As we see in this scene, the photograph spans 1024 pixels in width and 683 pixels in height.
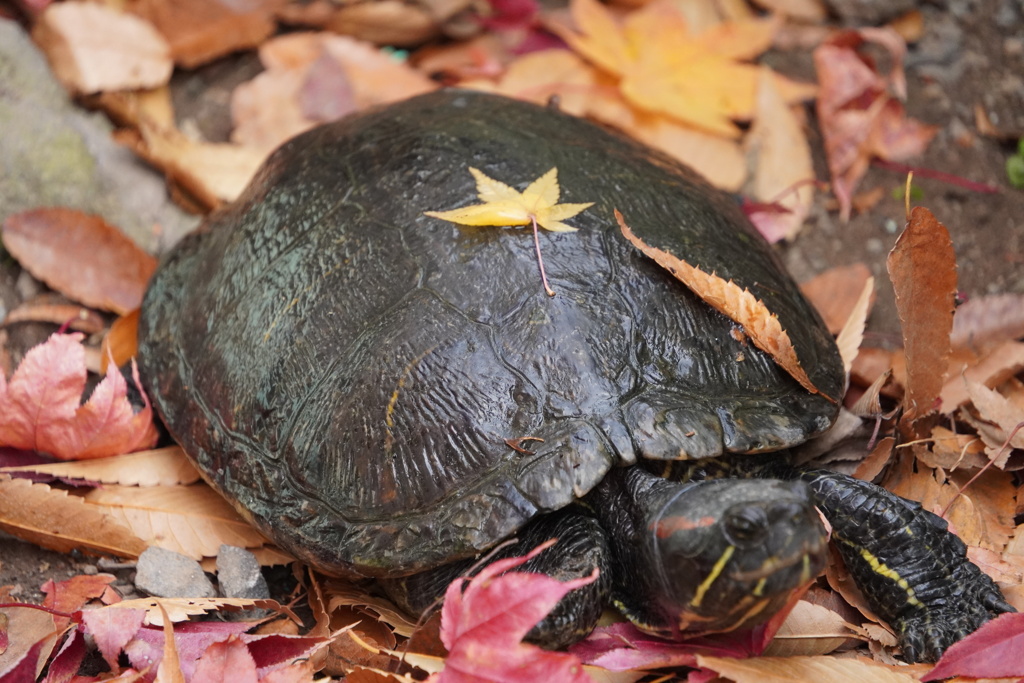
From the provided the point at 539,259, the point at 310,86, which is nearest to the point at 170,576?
the point at 539,259

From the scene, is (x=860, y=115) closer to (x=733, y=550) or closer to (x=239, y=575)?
(x=733, y=550)

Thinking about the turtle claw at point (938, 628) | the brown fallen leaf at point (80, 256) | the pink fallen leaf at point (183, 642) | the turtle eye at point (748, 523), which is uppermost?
the brown fallen leaf at point (80, 256)

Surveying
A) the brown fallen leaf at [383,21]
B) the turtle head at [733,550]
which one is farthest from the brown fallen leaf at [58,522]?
the brown fallen leaf at [383,21]

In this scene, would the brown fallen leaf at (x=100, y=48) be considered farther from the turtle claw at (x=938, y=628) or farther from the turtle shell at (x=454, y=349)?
the turtle claw at (x=938, y=628)

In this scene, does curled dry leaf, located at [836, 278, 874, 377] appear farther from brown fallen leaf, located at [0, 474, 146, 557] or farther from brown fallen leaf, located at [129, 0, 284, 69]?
brown fallen leaf, located at [129, 0, 284, 69]

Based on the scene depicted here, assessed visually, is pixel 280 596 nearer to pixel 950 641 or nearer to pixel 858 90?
pixel 950 641
